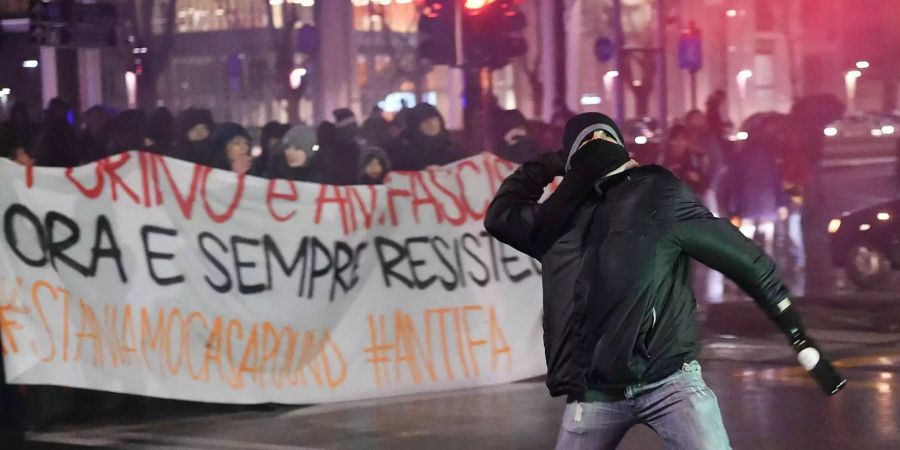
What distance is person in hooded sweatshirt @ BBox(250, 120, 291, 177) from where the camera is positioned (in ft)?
31.8

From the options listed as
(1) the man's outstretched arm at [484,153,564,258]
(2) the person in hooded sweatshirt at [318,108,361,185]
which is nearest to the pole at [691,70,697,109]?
(2) the person in hooded sweatshirt at [318,108,361,185]

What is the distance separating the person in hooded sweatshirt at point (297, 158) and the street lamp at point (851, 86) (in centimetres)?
735

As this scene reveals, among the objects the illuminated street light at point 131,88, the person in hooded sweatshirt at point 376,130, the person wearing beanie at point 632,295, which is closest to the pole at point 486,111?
the person in hooded sweatshirt at point 376,130

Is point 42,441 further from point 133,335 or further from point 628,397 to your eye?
point 628,397

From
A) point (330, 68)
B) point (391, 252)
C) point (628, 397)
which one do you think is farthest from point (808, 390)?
point (330, 68)

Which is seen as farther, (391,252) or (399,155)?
(399,155)

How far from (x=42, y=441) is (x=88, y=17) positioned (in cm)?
301

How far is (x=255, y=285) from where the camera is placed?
28.9 ft

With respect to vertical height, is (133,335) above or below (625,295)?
below

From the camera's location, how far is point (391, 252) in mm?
9367

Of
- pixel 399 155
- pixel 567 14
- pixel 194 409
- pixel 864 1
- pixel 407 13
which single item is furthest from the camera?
pixel 864 1

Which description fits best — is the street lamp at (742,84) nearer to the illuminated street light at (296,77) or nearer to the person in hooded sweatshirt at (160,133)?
the illuminated street light at (296,77)

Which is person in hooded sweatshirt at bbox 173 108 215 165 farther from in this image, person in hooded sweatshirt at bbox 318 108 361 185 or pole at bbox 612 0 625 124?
pole at bbox 612 0 625 124

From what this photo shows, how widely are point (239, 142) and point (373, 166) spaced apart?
0.99m
